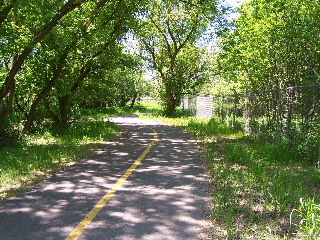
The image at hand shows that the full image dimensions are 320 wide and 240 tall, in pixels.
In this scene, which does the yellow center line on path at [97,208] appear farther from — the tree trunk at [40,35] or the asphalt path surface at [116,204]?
the tree trunk at [40,35]

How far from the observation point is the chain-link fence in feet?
27.8

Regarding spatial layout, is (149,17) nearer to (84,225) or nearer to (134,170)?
(134,170)

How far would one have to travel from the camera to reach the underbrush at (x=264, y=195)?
13.9 ft

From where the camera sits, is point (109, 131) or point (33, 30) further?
point (109, 131)

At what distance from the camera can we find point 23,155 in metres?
10.4

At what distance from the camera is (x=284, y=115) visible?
35.1ft

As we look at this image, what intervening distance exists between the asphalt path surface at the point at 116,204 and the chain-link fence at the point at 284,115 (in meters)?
2.79

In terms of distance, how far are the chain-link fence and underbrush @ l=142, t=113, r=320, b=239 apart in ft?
1.76

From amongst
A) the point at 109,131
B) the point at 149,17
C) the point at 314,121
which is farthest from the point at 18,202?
the point at 149,17

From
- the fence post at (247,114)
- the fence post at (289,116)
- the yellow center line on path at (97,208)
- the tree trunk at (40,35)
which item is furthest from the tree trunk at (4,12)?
the fence post at (247,114)

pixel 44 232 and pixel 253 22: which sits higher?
pixel 253 22

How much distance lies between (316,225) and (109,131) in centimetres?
1368

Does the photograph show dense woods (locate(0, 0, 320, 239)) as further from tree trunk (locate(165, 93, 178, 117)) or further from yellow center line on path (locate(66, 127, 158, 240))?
tree trunk (locate(165, 93, 178, 117))

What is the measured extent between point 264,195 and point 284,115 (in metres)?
5.57
